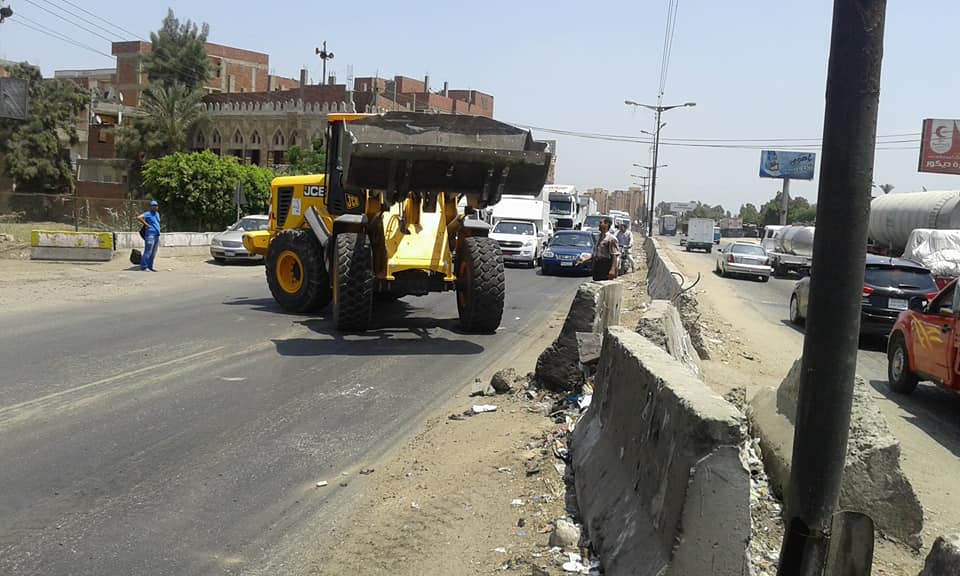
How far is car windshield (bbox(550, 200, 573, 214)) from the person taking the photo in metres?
49.5

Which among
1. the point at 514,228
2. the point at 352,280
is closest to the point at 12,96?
the point at 514,228

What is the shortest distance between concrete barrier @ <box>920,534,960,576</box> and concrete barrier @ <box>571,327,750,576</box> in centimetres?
74

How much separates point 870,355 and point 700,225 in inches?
2534

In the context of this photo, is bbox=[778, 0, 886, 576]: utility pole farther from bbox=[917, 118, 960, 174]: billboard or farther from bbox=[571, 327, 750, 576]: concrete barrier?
bbox=[917, 118, 960, 174]: billboard

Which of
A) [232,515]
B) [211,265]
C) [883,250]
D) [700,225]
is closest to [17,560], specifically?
[232,515]

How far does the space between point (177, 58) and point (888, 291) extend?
233 feet

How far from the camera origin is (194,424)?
7.62 meters

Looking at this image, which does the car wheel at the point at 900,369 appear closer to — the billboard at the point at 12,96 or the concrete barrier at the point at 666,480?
the concrete barrier at the point at 666,480

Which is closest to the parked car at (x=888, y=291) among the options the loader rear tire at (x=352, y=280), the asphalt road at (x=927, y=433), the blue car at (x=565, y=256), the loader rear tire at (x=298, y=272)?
the asphalt road at (x=927, y=433)

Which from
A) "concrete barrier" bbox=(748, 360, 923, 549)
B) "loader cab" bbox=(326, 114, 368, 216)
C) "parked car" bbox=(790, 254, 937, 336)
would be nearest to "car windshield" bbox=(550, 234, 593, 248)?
"parked car" bbox=(790, 254, 937, 336)

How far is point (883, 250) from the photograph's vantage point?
134 feet

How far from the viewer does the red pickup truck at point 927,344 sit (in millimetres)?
9828

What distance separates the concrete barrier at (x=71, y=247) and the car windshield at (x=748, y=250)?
24.3 m

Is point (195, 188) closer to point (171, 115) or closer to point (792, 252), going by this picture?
point (792, 252)
